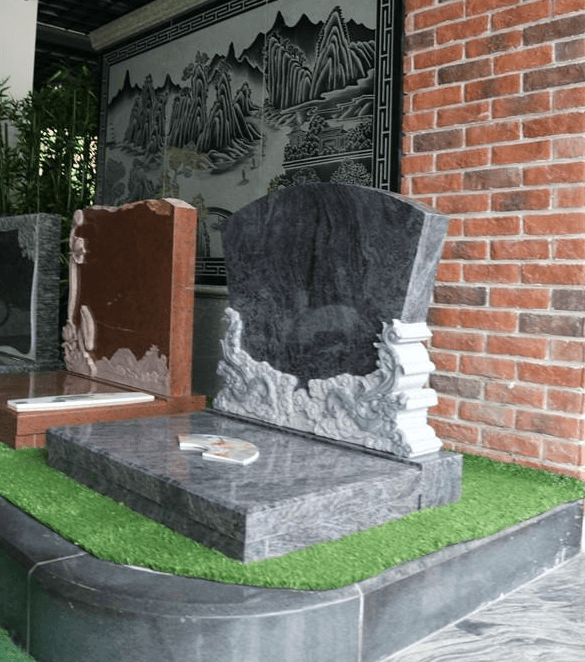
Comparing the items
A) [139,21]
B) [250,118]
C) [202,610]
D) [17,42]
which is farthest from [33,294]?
[202,610]

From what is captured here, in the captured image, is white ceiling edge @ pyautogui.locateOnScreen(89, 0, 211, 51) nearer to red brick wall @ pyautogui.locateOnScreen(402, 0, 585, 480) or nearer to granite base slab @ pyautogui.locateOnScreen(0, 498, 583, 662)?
red brick wall @ pyautogui.locateOnScreen(402, 0, 585, 480)

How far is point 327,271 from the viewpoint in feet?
7.90

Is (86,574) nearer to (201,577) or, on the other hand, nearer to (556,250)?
(201,577)

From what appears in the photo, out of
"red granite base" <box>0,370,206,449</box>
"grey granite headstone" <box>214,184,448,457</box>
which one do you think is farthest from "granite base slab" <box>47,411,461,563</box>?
"red granite base" <box>0,370,206,449</box>

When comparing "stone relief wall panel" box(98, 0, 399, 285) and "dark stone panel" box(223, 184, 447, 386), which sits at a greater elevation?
"stone relief wall panel" box(98, 0, 399, 285)

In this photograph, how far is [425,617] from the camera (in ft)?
5.80

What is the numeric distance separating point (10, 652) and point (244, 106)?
3.06 metres

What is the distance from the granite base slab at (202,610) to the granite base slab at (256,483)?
19cm

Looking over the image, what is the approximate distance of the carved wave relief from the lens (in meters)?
2.18

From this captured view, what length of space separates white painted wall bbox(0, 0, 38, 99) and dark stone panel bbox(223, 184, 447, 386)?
3.60m

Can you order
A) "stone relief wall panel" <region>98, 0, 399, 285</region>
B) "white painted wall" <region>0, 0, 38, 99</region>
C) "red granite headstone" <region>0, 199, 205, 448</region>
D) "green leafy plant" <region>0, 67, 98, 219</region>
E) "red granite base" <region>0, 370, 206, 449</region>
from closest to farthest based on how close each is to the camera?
"red granite base" <region>0, 370, 206, 449</region>, "red granite headstone" <region>0, 199, 205, 448</region>, "stone relief wall panel" <region>98, 0, 399, 285</region>, "green leafy plant" <region>0, 67, 98, 219</region>, "white painted wall" <region>0, 0, 38, 99</region>

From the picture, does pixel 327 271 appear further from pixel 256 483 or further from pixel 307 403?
pixel 256 483

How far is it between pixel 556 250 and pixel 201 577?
159 cm

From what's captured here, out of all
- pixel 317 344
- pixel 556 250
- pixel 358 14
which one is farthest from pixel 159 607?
pixel 358 14
